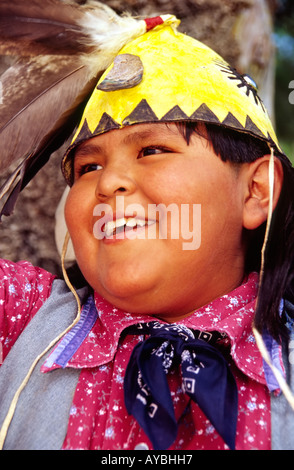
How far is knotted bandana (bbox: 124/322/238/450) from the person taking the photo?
3.30 ft

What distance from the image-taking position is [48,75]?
4.59 ft

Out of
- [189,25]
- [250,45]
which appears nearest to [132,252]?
[189,25]

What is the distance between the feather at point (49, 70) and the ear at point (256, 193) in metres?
0.49

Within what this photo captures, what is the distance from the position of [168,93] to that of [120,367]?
67 centimetres

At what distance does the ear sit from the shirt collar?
0.16 meters

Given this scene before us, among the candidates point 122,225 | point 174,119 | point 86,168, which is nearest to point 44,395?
point 122,225

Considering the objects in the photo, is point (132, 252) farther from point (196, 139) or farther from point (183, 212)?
point (196, 139)

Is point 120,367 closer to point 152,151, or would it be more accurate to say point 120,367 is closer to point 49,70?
point 152,151

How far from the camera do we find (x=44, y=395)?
1.17 m

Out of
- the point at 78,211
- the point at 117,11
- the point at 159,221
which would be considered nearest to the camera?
the point at 159,221

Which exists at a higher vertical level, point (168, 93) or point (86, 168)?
point (168, 93)

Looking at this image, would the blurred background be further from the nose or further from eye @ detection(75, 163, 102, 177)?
the nose

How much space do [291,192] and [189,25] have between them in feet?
2.86

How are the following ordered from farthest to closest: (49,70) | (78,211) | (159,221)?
(49,70) < (78,211) < (159,221)
